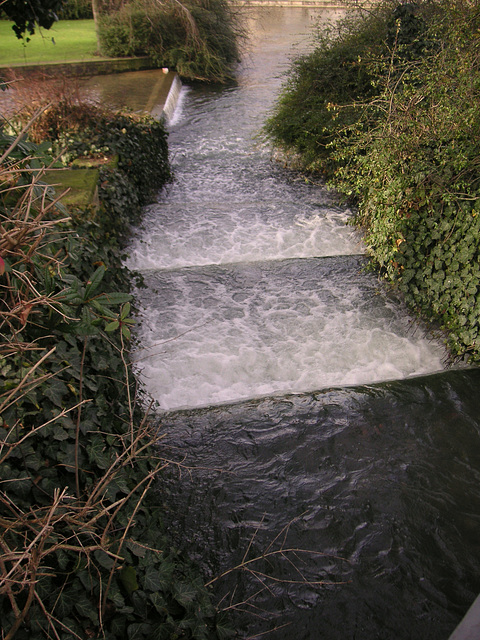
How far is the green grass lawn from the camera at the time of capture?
12552 millimetres

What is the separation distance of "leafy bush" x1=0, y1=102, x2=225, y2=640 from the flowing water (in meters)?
0.51

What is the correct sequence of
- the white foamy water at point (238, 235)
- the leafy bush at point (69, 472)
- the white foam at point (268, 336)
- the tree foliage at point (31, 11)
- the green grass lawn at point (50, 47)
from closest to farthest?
the leafy bush at point (69, 472) < the tree foliage at point (31, 11) < the white foam at point (268, 336) < the white foamy water at point (238, 235) < the green grass lawn at point (50, 47)

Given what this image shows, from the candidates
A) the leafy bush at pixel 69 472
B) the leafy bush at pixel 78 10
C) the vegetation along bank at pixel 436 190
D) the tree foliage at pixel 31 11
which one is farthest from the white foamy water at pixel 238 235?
the leafy bush at pixel 78 10

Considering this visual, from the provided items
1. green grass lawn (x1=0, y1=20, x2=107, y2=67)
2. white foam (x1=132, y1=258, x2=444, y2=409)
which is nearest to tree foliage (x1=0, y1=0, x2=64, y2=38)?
white foam (x1=132, y1=258, x2=444, y2=409)

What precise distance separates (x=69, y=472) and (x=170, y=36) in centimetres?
1358

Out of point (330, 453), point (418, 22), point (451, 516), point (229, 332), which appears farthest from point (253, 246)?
point (418, 22)

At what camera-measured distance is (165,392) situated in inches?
169

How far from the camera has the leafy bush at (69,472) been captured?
1870mm

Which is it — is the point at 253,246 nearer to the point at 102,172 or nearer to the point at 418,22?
the point at 102,172

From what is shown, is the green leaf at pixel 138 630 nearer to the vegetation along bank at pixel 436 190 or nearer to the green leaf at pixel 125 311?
the green leaf at pixel 125 311

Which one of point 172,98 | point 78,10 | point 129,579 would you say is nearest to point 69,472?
point 129,579

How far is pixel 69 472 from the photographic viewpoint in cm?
242

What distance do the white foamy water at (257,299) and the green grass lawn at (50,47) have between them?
24.0ft

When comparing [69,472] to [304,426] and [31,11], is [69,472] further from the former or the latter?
[31,11]
